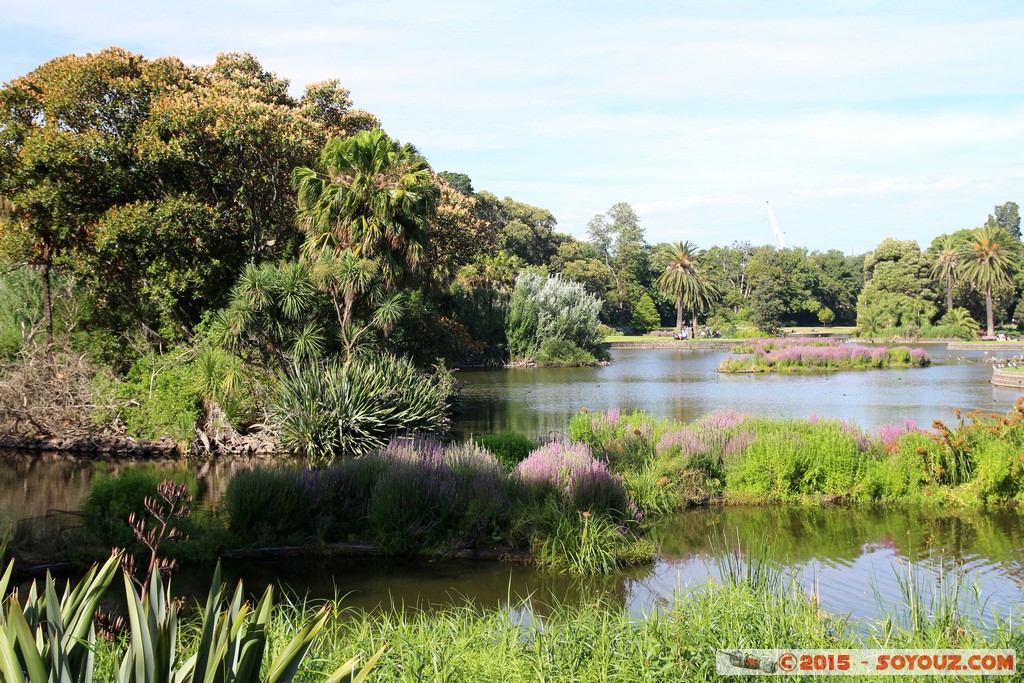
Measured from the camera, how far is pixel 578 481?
987 centimetres

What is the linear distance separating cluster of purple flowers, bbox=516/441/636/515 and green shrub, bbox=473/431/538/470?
66.4 inches

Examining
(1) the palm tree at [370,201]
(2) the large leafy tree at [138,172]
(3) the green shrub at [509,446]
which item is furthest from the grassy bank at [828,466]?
(2) the large leafy tree at [138,172]

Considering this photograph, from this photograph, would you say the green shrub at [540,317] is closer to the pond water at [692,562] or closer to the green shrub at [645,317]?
the pond water at [692,562]

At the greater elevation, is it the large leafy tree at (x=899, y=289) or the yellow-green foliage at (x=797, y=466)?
the large leafy tree at (x=899, y=289)

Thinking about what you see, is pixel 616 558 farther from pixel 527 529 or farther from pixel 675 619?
pixel 675 619

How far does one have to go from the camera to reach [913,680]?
457cm

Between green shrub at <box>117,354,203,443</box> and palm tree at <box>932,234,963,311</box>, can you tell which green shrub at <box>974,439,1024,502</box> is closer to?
green shrub at <box>117,354,203,443</box>

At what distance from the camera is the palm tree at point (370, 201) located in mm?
18531

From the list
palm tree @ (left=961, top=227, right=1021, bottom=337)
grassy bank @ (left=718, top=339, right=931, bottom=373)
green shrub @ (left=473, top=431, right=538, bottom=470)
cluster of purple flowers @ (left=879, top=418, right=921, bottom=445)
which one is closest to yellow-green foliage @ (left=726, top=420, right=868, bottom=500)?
cluster of purple flowers @ (left=879, top=418, right=921, bottom=445)

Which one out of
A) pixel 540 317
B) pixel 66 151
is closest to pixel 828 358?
pixel 540 317

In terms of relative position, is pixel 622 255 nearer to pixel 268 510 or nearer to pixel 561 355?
pixel 561 355

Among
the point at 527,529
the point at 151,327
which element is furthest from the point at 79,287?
the point at 527,529

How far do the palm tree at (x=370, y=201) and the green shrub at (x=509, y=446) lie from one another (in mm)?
7151

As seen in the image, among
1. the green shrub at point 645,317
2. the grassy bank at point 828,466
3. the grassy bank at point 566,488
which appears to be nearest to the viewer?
the grassy bank at point 566,488
